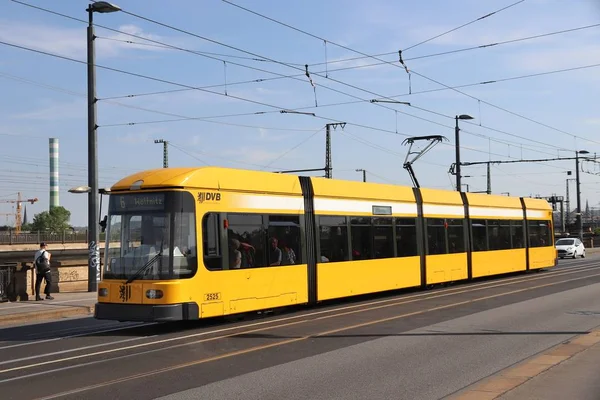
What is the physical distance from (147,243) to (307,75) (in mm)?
12127

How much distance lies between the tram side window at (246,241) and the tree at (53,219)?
370 feet

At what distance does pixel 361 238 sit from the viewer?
18.6 metres

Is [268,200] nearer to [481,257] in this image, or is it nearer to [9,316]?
[9,316]

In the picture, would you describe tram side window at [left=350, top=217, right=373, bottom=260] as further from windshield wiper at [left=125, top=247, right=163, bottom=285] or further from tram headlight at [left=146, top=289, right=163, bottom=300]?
tram headlight at [left=146, top=289, right=163, bottom=300]

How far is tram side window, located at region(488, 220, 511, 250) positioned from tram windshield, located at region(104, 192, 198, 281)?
16301 millimetres

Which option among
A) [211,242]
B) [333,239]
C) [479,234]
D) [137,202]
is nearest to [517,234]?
[479,234]

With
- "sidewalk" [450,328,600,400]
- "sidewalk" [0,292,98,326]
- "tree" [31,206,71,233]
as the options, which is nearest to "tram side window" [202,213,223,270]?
"sidewalk" [0,292,98,326]

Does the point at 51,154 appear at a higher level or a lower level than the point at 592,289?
higher

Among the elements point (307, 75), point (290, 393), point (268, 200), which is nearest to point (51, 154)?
point (307, 75)

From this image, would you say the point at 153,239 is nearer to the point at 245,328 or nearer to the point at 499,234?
the point at 245,328

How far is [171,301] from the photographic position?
41.6ft

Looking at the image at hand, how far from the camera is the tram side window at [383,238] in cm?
1931

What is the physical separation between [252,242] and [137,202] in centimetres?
252

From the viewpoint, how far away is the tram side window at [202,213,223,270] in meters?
13.5
